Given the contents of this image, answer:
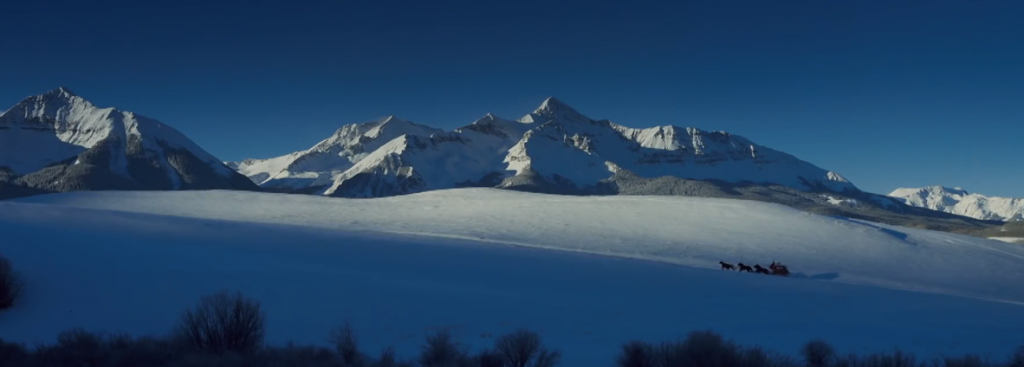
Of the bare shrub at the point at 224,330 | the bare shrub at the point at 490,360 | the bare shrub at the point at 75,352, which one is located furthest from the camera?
the bare shrub at the point at 224,330

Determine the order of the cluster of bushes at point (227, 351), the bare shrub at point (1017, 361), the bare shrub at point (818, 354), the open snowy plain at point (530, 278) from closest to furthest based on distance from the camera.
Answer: the cluster of bushes at point (227, 351), the bare shrub at point (1017, 361), the bare shrub at point (818, 354), the open snowy plain at point (530, 278)

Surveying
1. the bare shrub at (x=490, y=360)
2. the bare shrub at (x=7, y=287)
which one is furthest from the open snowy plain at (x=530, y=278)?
the bare shrub at (x=490, y=360)

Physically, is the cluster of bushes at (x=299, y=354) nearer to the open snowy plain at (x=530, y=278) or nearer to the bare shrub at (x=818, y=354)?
the bare shrub at (x=818, y=354)

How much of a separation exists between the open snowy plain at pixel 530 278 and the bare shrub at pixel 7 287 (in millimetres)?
213

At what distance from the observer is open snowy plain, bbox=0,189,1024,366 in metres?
14.0

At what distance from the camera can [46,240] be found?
2056 centimetres

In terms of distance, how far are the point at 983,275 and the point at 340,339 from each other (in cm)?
2587

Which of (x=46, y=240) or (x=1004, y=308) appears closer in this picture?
(x=1004, y=308)

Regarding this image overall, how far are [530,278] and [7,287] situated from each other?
1253 centimetres

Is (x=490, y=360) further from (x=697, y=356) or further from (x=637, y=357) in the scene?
(x=697, y=356)

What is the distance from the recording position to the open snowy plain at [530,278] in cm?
1398

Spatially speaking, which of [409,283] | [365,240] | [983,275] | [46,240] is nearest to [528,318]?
[409,283]

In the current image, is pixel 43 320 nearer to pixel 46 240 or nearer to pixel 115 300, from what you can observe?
pixel 115 300

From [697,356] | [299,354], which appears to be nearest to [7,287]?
[299,354]
